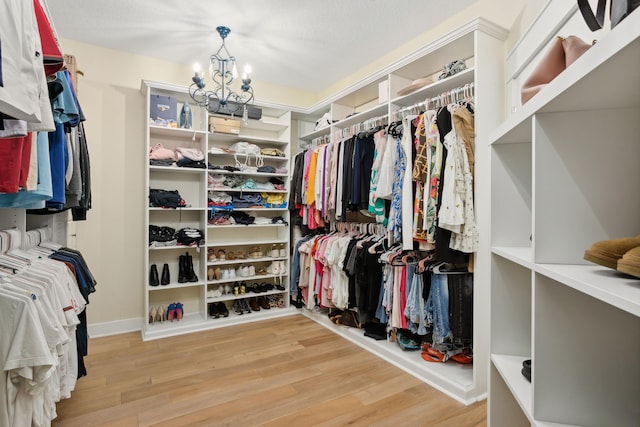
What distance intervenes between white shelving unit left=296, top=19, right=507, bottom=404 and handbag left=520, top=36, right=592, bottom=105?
120 centimetres

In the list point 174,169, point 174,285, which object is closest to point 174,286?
point 174,285

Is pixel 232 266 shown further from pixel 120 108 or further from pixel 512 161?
pixel 512 161

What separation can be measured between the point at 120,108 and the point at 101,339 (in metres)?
2.27

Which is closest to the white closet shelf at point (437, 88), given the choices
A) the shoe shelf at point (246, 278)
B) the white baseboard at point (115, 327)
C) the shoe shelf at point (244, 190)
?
the shoe shelf at point (244, 190)

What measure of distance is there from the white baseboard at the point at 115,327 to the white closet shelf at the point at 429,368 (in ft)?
7.18

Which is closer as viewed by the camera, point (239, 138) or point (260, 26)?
point (260, 26)

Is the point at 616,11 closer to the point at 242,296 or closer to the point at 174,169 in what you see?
the point at 174,169

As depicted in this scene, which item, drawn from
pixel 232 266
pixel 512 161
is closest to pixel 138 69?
pixel 232 266

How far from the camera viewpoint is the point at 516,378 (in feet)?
3.01

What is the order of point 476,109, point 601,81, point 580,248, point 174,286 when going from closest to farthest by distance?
point 601,81 < point 580,248 < point 476,109 < point 174,286

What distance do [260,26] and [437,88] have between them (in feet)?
5.22

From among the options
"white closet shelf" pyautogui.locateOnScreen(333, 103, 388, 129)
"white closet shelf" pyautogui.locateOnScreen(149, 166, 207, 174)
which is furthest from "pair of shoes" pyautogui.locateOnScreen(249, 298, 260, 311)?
"white closet shelf" pyautogui.locateOnScreen(333, 103, 388, 129)

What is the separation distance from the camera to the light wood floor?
183 centimetres

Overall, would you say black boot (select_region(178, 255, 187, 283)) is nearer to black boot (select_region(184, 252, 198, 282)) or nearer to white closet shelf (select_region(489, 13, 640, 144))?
black boot (select_region(184, 252, 198, 282))
